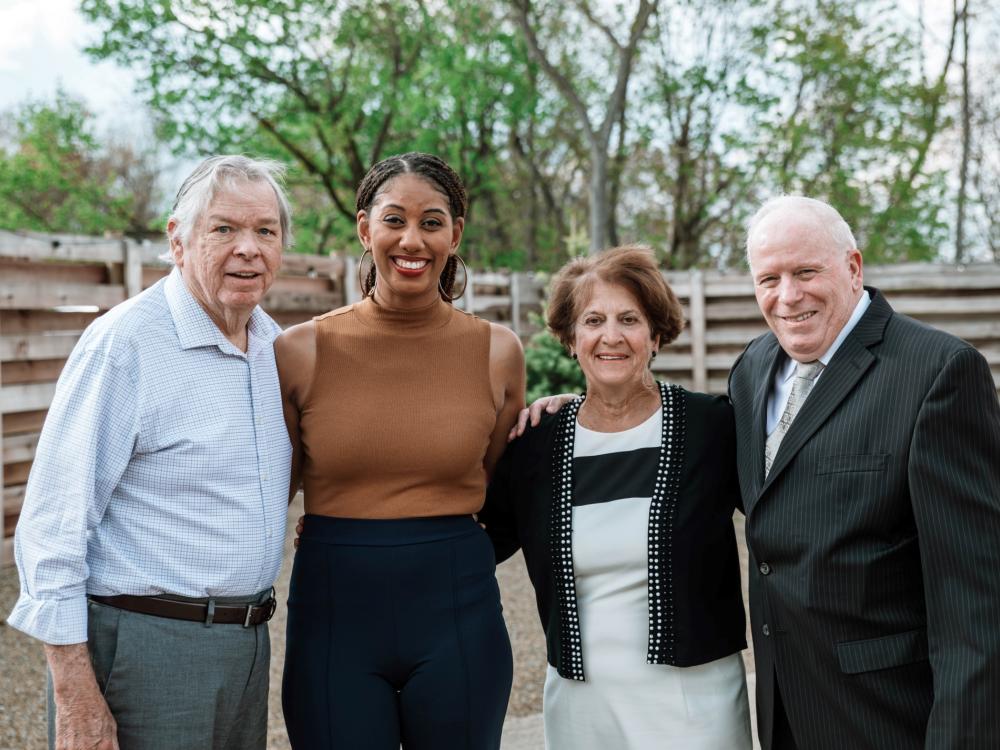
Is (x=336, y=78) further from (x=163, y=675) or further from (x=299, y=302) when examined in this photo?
(x=163, y=675)

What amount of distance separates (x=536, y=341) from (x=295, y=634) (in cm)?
636

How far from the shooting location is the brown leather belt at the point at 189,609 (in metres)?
1.95

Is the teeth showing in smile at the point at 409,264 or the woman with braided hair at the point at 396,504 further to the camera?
the teeth showing in smile at the point at 409,264

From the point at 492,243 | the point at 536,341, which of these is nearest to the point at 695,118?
the point at 492,243

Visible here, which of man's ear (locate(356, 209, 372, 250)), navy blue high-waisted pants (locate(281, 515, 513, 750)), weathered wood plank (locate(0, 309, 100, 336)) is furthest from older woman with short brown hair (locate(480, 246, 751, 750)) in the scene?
weathered wood plank (locate(0, 309, 100, 336))

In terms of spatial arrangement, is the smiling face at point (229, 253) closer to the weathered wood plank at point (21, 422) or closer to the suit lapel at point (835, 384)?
the suit lapel at point (835, 384)

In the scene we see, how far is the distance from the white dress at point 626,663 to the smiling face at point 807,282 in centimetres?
48

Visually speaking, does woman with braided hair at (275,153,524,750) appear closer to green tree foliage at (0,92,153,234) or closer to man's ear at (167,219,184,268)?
man's ear at (167,219,184,268)

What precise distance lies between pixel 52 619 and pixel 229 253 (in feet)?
2.81

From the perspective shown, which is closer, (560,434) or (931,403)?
(931,403)

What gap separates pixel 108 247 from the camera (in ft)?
21.6

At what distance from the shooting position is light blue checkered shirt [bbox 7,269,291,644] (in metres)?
1.87

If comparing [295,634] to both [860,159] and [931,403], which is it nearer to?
[931,403]

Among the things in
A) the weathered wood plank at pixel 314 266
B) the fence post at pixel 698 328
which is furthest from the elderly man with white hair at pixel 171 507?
the fence post at pixel 698 328
